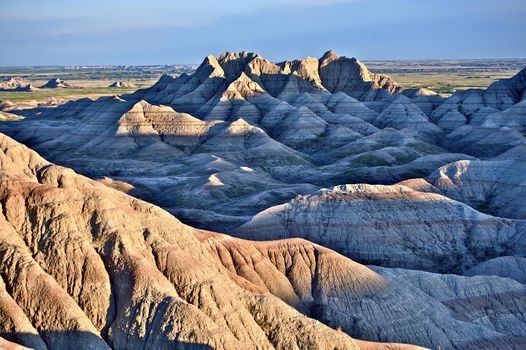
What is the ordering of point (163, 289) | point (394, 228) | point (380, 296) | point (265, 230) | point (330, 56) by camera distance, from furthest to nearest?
1. point (330, 56)
2. point (394, 228)
3. point (265, 230)
4. point (380, 296)
5. point (163, 289)

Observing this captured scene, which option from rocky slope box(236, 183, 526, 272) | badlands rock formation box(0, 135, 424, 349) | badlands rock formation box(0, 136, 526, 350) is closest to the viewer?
badlands rock formation box(0, 135, 424, 349)

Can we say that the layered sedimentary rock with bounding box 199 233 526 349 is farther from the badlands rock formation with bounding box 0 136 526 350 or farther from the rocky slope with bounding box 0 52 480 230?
the rocky slope with bounding box 0 52 480 230

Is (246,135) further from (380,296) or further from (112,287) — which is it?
(112,287)

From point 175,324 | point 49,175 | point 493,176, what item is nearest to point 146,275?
point 175,324

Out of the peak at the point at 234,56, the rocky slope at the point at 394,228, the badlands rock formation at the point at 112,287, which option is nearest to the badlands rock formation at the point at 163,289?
the badlands rock formation at the point at 112,287

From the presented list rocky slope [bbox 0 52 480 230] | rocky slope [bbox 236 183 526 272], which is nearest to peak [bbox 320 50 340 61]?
rocky slope [bbox 0 52 480 230]

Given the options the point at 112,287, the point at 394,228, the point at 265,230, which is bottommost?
the point at 394,228

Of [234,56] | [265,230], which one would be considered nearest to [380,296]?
[265,230]

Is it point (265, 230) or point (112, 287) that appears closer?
point (112, 287)

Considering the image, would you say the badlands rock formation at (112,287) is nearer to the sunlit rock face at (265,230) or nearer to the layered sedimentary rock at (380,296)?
the sunlit rock face at (265,230)
